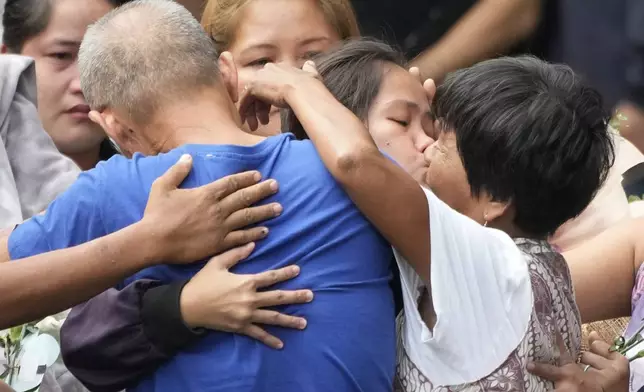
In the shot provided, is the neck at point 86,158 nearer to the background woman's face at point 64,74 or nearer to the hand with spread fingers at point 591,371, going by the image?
the background woman's face at point 64,74

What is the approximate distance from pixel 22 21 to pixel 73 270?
1.28m

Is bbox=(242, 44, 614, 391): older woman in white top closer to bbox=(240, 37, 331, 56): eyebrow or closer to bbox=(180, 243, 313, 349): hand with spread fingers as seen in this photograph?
bbox=(180, 243, 313, 349): hand with spread fingers

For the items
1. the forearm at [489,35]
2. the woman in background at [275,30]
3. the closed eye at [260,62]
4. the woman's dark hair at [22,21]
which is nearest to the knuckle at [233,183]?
the woman in background at [275,30]

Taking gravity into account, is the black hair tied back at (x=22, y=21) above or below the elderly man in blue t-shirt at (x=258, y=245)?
below

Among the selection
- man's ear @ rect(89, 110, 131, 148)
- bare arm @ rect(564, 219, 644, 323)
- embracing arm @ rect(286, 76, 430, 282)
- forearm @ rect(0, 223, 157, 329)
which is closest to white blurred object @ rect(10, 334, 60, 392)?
forearm @ rect(0, 223, 157, 329)

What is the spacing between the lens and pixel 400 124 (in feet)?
7.62

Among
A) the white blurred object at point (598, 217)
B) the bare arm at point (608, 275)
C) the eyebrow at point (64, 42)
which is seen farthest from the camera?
the white blurred object at point (598, 217)

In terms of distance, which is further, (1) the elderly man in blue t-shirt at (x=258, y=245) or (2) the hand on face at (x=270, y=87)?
(2) the hand on face at (x=270, y=87)

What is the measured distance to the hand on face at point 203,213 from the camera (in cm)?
193

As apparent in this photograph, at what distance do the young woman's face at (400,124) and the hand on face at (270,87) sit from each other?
16cm

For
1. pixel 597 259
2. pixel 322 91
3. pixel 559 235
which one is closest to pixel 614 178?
pixel 559 235

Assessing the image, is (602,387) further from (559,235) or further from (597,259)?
(559,235)

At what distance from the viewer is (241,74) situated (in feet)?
9.23

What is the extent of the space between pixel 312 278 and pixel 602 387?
66cm
